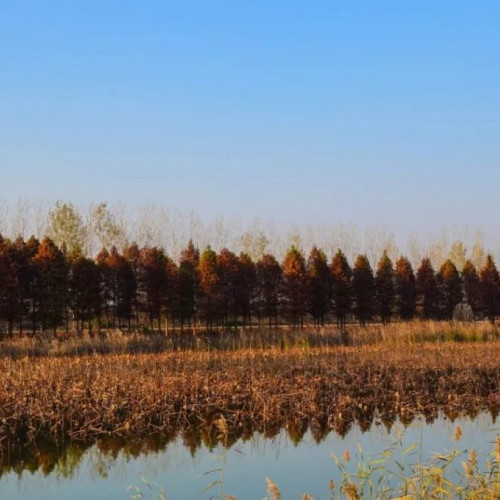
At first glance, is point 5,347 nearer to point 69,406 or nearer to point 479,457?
point 69,406

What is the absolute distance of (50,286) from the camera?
1474 inches

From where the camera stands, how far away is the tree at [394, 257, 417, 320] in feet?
159

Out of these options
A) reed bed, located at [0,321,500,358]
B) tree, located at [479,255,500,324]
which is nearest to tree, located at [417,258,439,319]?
tree, located at [479,255,500,324]

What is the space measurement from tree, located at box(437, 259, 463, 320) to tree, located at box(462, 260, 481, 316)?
1147 millimetres

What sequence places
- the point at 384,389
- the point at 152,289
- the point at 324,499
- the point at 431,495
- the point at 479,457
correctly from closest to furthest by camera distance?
the point at 431,495 < the point at 324,499 < the point at 479,457 < the point at 384,389 < the point at 152,289

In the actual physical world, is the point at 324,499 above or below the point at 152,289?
below

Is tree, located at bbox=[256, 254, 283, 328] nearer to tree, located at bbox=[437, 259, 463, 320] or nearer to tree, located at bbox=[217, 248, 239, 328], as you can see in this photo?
tree, located at bbox=[217, 248, 239, 328]

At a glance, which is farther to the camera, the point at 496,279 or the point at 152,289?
the point at 496,279

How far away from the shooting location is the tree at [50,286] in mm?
37156

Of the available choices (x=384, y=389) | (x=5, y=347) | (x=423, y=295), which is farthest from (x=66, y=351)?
(x=423, y=295)

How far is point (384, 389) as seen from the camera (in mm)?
15375

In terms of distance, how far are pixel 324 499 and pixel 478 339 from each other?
20.1 metres

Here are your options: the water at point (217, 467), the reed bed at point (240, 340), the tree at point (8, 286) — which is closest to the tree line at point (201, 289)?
the tree at point (8, 286)

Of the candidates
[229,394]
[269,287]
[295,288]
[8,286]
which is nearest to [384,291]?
[295,288]
